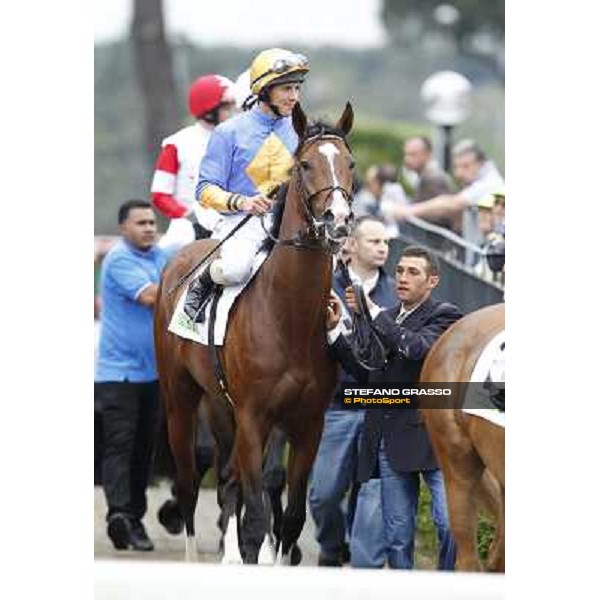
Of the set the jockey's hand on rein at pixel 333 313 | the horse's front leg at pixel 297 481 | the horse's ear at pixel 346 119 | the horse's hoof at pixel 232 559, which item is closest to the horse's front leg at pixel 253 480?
the horse's front leg at pixel 297 481

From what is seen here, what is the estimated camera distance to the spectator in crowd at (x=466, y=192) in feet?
27.7

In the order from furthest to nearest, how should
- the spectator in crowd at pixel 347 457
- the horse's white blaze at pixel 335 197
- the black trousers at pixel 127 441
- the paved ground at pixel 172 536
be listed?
the black trousers at pixel 127 441, the paved ground at pixel 172 536, the spectator in crowd at pixel 347 457, the horse's white blaze at pixel 335 197

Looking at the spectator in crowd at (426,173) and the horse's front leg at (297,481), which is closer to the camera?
the horse's front leg at (297,481)

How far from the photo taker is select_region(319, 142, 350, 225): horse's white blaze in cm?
749

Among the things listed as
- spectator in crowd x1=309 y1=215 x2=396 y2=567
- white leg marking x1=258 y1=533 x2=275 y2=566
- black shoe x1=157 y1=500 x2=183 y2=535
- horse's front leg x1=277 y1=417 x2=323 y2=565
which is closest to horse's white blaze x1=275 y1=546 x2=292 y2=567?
horse's front leg x1=277 y1=417 x2=323 y2=565

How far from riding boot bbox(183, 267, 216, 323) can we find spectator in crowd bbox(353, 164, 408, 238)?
708mm

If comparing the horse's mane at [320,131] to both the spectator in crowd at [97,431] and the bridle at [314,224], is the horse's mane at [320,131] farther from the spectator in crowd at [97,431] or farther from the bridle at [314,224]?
the spectator in crowd at [97,431]

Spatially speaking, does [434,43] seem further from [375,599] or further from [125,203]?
[375,599]

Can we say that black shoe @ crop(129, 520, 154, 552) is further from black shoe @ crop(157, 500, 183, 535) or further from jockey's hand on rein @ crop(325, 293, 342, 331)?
jockey's hand on rein @ crop(325, 293, 342, 331)

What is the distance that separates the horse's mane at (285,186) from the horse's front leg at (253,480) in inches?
24.7

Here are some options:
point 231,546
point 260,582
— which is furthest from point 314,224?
point 231,546

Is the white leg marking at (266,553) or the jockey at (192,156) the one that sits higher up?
the jockey at (192,156)
